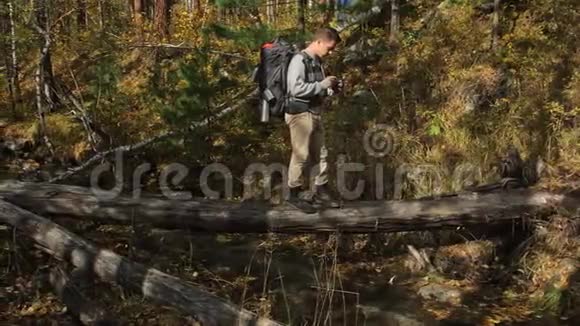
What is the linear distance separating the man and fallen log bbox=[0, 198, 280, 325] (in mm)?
2028

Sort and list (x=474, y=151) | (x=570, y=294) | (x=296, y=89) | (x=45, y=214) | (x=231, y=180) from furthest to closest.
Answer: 1. (x=231, y=180)
2. (x=474, y=151)
3. (x=45, y=214)
4. (x=296, y=89)
5. (x=570, y=294)

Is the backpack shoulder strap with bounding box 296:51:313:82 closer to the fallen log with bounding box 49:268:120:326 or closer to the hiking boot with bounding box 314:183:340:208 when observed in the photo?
the hiking boot with bounding box 314:183:340:208

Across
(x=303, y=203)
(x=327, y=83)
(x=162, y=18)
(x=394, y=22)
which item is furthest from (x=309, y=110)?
(x=162, y=18)

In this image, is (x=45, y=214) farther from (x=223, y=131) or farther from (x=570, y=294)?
(x=570, y=294)

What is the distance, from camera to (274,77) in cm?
625

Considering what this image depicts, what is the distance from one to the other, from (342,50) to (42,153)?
7.68 meters

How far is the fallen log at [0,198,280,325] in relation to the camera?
434 cm

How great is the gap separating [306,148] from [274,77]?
35.1 inches

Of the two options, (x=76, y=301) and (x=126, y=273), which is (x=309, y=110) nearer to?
(x=126, y=273)

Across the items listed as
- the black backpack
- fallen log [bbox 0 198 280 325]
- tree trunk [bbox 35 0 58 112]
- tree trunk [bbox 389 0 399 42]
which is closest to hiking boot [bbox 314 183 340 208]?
the black backpack

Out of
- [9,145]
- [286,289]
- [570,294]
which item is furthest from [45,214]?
[9,145]

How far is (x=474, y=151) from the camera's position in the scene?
27.2 feet

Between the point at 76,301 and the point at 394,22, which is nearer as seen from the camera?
the point at 76,301

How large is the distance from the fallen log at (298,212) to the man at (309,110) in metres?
0.27
